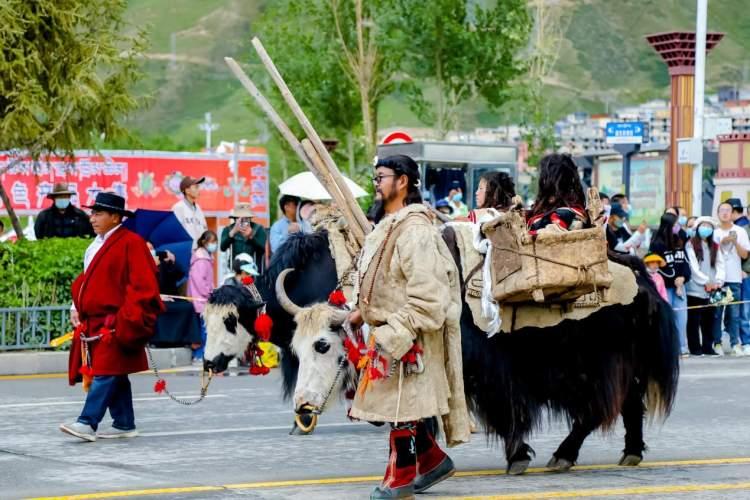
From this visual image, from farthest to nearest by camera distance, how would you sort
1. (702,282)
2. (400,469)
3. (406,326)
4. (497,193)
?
(702,282) → (497,193) → (400,469) → (406,326)

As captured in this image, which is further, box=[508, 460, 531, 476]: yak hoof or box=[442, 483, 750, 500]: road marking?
box=[508, 460, 531, 476]: yak hoof

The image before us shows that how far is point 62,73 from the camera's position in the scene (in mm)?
19734

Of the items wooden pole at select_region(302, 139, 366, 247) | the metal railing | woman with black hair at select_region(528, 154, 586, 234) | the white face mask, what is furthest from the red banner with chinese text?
woman with black hair at select_region(528, 154, 586, 234)

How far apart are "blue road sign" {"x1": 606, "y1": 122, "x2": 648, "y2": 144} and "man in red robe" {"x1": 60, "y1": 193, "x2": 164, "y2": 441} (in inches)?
837

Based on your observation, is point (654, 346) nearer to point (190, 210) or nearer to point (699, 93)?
point (190, 210)

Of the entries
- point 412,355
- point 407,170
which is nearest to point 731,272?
point 407,170

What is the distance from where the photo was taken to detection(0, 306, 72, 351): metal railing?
1675 centimetres

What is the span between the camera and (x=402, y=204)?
7953mm

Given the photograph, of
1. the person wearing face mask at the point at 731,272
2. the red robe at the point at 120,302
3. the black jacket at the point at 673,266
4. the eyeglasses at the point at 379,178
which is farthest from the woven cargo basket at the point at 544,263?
the person wearing face mask at the point at 731,272

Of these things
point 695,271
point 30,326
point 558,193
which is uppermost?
point 558,193

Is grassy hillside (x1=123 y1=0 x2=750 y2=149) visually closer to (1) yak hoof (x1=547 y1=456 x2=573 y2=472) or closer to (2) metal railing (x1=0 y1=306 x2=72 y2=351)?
(2) metal railing (x1=0 y1=306 x2=72 y2=351)

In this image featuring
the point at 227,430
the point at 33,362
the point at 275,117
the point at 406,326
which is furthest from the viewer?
the point at 33,362

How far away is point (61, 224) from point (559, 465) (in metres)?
11.0

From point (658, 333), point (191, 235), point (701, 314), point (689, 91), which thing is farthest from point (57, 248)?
point (689, 91)
